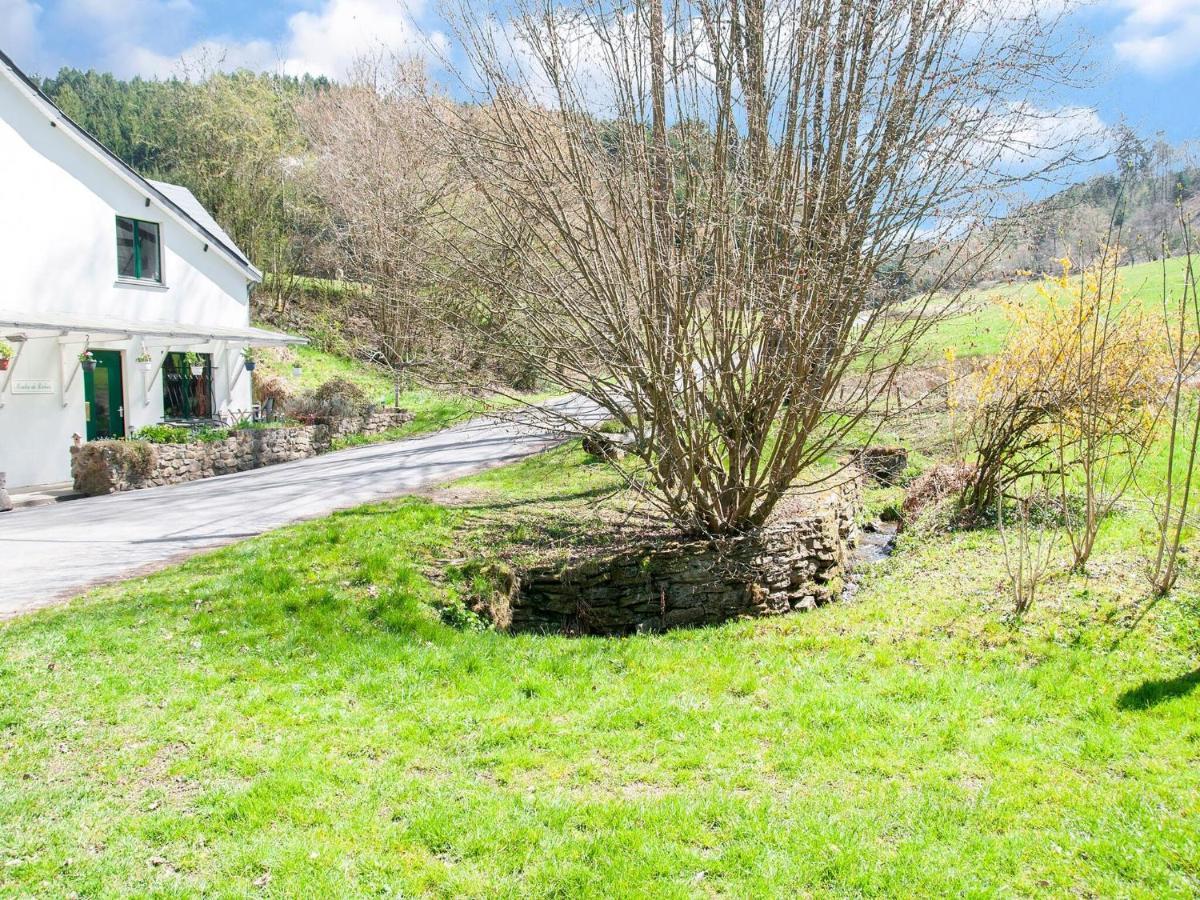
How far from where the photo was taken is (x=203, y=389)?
1986 centimetres

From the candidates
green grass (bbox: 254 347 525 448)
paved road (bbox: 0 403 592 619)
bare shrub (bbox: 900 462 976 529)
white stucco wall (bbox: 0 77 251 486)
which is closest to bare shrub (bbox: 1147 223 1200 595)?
bare shrub (bbox: 900 462 976 529)

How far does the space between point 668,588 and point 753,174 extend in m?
4.49

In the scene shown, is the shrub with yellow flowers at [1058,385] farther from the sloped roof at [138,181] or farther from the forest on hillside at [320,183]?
the sloped roof at [138,181]

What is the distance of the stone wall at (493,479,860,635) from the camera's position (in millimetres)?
8750

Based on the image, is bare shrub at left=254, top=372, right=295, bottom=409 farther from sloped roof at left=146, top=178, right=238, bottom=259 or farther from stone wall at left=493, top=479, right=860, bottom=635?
stone wall at left=493, top=479, right=860, bottom=635

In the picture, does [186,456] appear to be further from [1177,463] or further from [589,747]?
[1177,463]

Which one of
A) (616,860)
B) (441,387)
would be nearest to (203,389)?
(441,387)

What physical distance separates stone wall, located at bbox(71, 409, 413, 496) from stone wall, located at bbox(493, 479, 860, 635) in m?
9.82

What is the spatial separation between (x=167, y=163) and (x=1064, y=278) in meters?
34.8

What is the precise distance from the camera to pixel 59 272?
16156mm

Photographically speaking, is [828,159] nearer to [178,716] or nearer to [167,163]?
[178,716]

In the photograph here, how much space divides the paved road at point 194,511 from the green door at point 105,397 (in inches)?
125

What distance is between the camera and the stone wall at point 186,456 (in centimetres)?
1445

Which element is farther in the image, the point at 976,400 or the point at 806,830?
the point at 976,400
